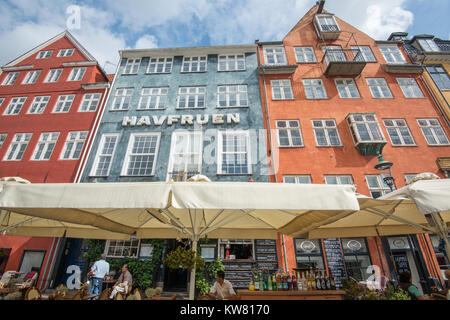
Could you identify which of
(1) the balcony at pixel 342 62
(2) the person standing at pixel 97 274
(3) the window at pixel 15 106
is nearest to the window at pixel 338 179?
(1) the balcony at pixel 342 62

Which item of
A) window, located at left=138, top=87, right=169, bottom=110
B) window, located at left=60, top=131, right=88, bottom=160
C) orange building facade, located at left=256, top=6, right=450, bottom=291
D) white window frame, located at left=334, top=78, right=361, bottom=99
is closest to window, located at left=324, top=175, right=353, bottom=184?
orange building facade, located at left=256, top=6, right=450, bottom=291

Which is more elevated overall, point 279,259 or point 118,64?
point 118,64

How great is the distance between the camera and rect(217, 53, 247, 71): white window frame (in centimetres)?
1541

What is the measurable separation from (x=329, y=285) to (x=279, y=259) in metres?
5.30

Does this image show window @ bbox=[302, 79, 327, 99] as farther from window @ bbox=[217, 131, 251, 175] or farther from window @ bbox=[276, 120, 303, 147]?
window @ bbox=[217, 131, 251, 175]

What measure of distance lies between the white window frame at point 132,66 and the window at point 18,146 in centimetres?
767

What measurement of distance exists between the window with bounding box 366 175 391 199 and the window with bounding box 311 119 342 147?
2.43m

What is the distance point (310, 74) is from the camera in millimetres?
14344

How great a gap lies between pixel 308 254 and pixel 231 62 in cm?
1362

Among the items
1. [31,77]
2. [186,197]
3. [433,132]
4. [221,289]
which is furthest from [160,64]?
[433,132]

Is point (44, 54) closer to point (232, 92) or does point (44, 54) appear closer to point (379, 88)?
point (232, 92)

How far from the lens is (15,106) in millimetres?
14875

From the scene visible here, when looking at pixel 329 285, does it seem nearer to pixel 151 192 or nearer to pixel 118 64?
pixel 151 192

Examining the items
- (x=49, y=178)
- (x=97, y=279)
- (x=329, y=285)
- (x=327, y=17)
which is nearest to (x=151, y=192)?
(x=329, y=285)
